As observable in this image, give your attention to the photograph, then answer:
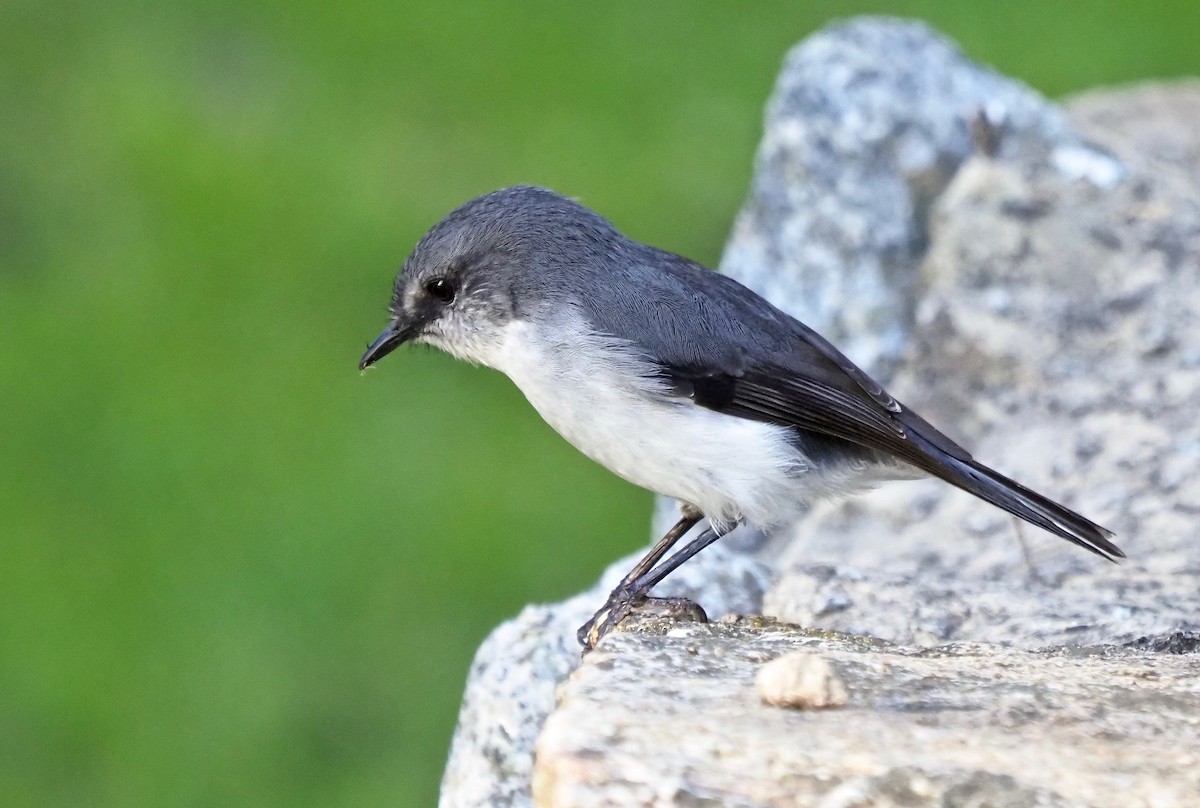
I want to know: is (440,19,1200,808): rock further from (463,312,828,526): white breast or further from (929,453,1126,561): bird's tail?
(463,312,828,526): white breast

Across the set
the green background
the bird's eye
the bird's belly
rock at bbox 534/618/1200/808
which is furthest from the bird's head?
the green background

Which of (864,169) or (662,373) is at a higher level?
(864,169)

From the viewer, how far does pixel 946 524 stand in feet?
17.3

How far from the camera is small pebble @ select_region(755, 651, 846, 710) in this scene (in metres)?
2.90

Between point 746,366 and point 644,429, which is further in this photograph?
point 746,366

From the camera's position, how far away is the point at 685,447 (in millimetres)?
4227

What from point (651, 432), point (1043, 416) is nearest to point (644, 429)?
point (651, 432)

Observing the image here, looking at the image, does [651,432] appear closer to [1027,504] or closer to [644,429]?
[644,429]

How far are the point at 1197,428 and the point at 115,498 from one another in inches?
191

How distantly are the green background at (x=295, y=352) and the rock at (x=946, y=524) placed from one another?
2.00 metres

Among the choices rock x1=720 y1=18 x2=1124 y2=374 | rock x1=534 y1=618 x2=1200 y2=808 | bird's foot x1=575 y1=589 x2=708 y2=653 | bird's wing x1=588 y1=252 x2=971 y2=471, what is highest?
rock x1=720 y1=18 x2=1124 y2=374

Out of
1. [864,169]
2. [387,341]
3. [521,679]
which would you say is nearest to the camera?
[521,679]

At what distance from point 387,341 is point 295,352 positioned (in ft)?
11.8

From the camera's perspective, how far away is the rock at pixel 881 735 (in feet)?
8.41
